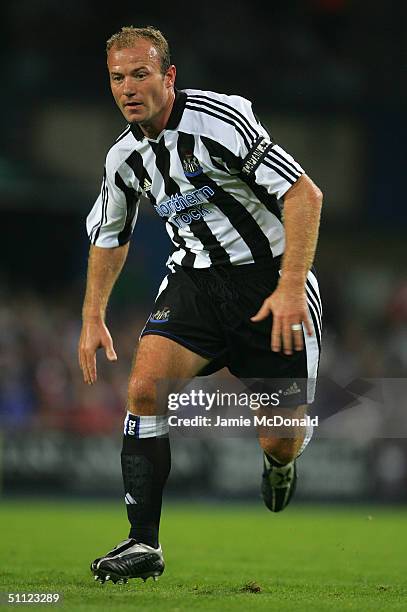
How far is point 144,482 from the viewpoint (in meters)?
5.66

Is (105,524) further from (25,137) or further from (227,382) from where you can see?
(25,137)

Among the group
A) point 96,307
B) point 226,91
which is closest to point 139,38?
point 96,307

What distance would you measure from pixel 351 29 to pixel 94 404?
27.0 feet

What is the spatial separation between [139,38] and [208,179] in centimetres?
70

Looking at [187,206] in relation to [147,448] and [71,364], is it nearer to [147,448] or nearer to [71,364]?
[147,448]

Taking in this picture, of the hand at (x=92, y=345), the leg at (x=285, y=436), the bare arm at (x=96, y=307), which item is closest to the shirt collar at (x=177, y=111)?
the bare arm at (x=96, y=307)

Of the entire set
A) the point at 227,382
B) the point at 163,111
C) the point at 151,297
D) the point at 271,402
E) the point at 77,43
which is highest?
the point at 77,43

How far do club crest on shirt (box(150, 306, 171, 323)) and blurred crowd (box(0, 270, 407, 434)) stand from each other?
25.3 ft

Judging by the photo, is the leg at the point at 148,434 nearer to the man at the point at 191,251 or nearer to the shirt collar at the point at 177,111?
the man at the point at 191,251

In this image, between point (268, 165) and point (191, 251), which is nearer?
point (268, 165)

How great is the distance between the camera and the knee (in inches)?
222

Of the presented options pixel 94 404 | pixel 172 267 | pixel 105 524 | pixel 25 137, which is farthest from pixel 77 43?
pixel 172 267

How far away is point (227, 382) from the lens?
9398 millimetres

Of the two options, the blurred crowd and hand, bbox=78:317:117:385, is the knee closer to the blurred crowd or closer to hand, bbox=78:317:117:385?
hand, bbox=78:317:117:385
